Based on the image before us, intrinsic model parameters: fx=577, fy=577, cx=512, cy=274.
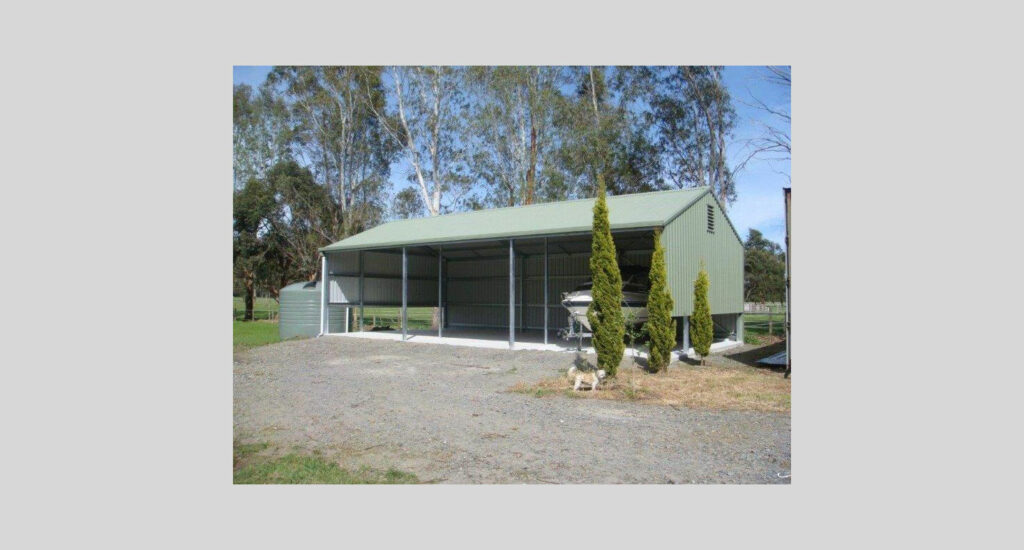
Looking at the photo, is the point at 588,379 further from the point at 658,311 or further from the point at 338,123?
the point at 338,123

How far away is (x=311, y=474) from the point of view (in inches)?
197

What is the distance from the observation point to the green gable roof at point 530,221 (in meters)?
13.6

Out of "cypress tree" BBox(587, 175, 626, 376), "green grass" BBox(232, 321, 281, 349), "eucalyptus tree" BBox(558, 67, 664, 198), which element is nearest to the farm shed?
"green grass" BBox(232, 321, 281, 349)

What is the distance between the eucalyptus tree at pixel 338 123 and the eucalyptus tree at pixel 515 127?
422 cm

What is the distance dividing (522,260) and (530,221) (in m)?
4.64

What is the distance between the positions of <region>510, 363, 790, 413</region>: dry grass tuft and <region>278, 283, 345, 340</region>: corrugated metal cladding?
38.5ft

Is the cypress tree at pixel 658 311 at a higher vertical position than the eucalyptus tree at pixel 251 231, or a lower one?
lower

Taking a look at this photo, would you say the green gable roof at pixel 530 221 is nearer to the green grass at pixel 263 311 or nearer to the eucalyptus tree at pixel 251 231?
the eucalyptus tree at pixel 251 231

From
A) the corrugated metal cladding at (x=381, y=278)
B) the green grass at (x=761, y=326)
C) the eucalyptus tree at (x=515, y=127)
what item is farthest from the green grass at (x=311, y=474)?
the eucalyptus tree at (x=515, y=127)

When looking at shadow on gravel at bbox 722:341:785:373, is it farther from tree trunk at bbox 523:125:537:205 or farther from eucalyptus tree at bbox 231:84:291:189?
eucalyptus tree at bbox 231:84:291:189

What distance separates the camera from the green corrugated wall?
1307cm

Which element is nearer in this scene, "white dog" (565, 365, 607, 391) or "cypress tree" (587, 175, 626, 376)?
"white dog" (565, 365, 607, 391)

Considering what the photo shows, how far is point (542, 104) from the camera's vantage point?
25.5m

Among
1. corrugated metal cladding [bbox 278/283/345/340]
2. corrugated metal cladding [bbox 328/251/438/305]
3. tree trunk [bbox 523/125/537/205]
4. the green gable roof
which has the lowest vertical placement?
corrugated metal cladding [bbox 278/283/345/340]
